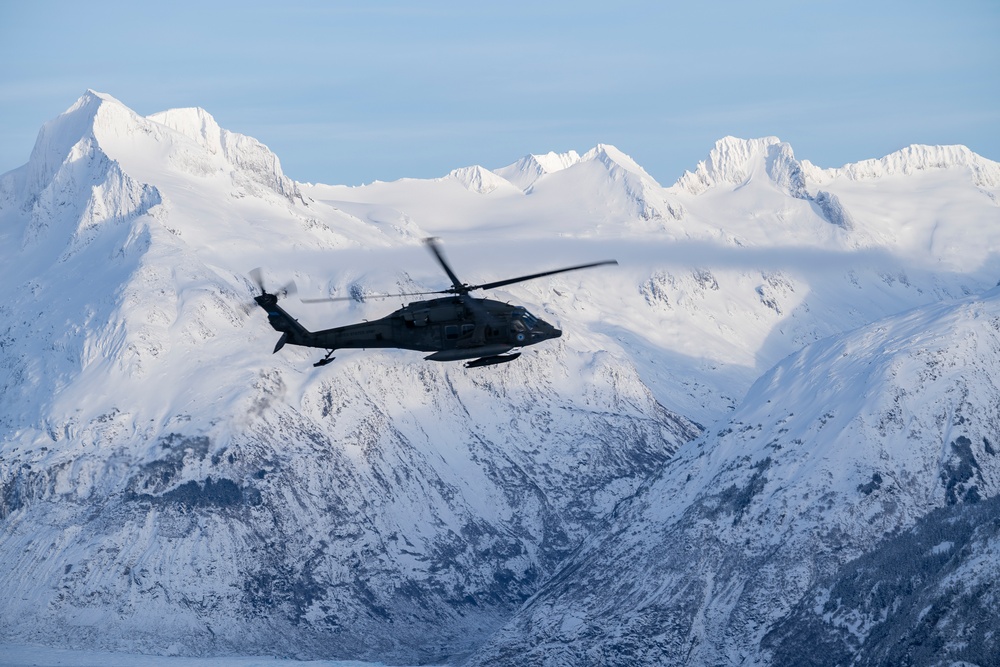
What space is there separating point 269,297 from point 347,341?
369 inches

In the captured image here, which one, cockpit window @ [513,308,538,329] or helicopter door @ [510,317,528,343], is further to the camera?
cockpit window @ [513,308,538,329]

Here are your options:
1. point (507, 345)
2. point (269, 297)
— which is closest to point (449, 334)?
point (507, 345)

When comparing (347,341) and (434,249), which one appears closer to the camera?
(434,249)

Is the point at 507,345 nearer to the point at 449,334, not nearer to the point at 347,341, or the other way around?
the point at 449,334

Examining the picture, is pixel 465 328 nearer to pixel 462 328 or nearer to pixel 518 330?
pixel 462 328

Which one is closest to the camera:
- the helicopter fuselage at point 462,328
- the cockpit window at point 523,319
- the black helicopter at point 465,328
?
the black helicopter at point 465,328

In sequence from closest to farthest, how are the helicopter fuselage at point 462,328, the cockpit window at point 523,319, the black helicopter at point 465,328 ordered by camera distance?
the black helicopter at point 465,328 < the helicopter fuselage at point 462,328 < the cockpit window at point 523,319

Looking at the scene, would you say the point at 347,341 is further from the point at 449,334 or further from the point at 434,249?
the point at 434,249

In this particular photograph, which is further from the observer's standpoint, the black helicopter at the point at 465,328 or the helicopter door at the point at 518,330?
the helicopter door at the point at 518,330

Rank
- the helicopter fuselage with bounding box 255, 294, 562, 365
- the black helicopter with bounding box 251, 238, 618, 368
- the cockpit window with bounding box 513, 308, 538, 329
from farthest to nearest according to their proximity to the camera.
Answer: the cockpit window with bounding box 513, 308, 538, 329
the helicopter fuselage with bounding box 255, 294, 562, 365
the black helicopter with bounding box 251, 238, 618, 368

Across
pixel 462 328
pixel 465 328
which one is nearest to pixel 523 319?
pixel 465 328

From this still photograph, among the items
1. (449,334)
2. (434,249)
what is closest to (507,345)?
(449,334)

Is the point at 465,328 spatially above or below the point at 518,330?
above

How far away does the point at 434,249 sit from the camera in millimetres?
177375
